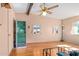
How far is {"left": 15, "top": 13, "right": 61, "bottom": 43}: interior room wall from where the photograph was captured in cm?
974

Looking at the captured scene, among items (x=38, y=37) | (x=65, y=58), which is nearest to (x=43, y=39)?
(x=38, y=37)

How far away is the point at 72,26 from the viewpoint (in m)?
9.64

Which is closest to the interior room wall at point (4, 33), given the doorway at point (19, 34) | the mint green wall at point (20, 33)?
the doorway at point (19, 34)

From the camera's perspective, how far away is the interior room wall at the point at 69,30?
9.09m

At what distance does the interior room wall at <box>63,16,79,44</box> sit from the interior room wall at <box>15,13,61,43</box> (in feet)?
2.04

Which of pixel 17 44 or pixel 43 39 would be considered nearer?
pixel 17 44

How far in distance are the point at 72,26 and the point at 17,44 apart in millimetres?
4450

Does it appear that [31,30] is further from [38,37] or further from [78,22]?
[78,22]

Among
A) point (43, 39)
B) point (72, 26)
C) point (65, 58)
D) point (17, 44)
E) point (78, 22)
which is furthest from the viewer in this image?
point (43, 39)

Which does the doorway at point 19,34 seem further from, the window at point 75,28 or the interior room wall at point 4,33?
the window at point 75,28

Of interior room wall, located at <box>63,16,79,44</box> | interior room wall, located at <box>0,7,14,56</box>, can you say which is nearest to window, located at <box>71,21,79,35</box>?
interior room wall, located at <box>63,16,79,44</box>

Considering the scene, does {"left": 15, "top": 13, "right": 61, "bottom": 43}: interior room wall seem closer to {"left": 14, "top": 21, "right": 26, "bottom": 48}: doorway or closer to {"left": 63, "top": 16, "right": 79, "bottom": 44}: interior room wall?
{"left": 63, "top": 16, "right": 79, "bottom": 44}: interior room wall

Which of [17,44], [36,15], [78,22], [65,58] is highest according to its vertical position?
[36,15]

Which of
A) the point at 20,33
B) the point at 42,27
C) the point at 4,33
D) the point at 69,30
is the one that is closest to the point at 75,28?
the point at 69,30
